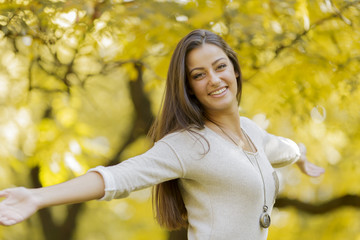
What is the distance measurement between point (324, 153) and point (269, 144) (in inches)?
111

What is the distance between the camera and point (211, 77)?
1.83m

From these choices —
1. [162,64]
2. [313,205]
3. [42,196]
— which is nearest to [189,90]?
[42,196]

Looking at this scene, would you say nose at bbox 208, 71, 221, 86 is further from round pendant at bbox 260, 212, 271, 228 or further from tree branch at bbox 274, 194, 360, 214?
tree branch at bbox 274, 194, 360, 214

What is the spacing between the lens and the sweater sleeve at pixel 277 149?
228 centimetres

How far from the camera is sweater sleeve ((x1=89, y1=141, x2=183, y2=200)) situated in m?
1.51

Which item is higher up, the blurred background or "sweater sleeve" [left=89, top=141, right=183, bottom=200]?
"sweater sleeve" [left=89, top=141, right=183, bottom=200]

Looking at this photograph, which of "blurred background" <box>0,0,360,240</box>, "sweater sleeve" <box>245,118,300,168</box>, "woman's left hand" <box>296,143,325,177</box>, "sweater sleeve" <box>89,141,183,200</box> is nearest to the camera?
"sweater sleeve" <box>89,141,183,200</box>

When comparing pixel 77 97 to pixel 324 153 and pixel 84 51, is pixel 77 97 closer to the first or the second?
pixel 84 51

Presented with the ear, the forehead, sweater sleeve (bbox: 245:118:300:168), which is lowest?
sweater sleeve (bbox: 245:118:300:168)

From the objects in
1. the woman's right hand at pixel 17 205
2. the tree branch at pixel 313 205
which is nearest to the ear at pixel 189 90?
the woman's right hand at pixel 17 205

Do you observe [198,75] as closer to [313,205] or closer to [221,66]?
[221,66]

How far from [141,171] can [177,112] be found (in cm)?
35

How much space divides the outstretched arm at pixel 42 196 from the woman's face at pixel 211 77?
583mm

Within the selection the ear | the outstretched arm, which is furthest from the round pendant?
the outstretched arm
